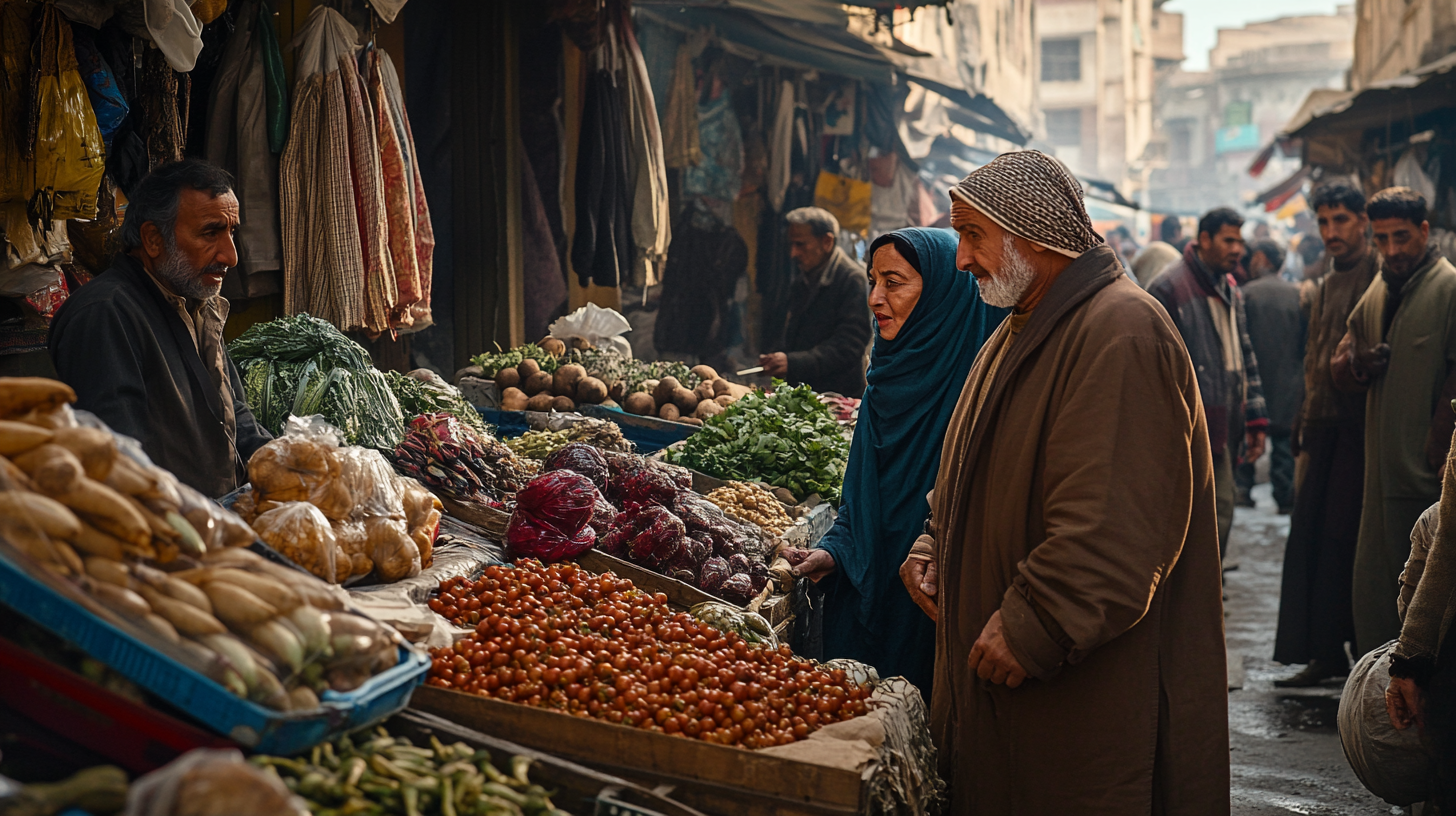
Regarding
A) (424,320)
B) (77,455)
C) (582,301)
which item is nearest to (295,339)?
(424,320)

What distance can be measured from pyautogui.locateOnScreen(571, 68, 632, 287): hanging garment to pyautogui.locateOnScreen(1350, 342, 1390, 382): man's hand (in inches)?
166

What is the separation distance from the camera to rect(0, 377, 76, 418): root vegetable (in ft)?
5.63

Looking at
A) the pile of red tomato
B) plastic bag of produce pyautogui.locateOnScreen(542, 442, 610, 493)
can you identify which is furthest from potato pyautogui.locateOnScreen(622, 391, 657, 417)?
the pile of red tomato

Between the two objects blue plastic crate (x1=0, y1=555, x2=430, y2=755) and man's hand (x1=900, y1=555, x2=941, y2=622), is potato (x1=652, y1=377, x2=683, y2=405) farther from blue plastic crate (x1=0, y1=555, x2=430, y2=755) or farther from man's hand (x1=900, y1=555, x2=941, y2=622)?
blue plastic crate (x1=0, y1=555, x2=430, y2=755)

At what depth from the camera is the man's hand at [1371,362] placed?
5258 millimetres

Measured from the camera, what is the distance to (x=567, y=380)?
19.5 feet

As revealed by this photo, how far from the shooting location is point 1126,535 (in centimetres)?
231

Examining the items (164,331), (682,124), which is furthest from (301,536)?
(682,124)

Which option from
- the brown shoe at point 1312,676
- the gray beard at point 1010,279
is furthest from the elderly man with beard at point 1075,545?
the brown shoe at point 1312,676

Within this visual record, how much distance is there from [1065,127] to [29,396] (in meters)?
44.1

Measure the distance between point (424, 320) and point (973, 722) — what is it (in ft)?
12.6

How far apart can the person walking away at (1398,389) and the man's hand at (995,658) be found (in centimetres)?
355

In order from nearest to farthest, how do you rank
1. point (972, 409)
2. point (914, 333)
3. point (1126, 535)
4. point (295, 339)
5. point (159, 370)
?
point (1126, 535)
point (972, 409)
point (159, 370)
point (914, 333)
point (295, 339)

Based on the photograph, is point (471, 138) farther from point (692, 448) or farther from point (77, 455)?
point (77, 455)
